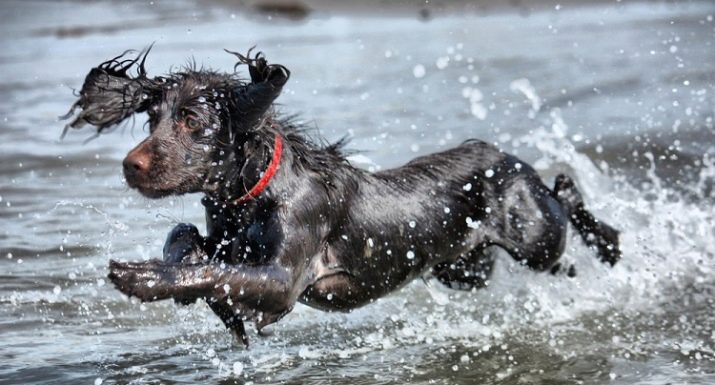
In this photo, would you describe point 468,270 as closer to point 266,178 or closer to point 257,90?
point 266,178

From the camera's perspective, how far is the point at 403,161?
413 inches

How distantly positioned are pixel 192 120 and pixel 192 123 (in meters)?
0.01

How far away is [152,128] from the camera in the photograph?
218 inches

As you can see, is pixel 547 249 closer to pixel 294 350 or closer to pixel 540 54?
pixel 294 350

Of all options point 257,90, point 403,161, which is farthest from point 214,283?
point 403,161

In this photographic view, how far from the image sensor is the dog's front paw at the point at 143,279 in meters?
5.04

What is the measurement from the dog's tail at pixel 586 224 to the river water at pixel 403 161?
0.72ft

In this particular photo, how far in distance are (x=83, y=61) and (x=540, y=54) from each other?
19.8 feet

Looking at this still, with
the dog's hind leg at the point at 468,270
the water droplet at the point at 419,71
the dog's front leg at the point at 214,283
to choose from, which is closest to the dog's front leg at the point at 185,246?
the dog's front leg at the point at 214,283

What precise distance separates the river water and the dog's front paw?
1.02m

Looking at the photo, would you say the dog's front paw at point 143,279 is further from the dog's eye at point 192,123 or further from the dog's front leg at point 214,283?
the dog's eye at point 192,123

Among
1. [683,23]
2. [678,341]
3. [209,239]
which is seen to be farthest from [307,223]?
[683,23]

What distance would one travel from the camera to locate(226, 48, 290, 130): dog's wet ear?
210 inches

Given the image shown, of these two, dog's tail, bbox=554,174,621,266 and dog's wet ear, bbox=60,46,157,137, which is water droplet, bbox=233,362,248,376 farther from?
dog's tail, bbox=554,174,621,266
